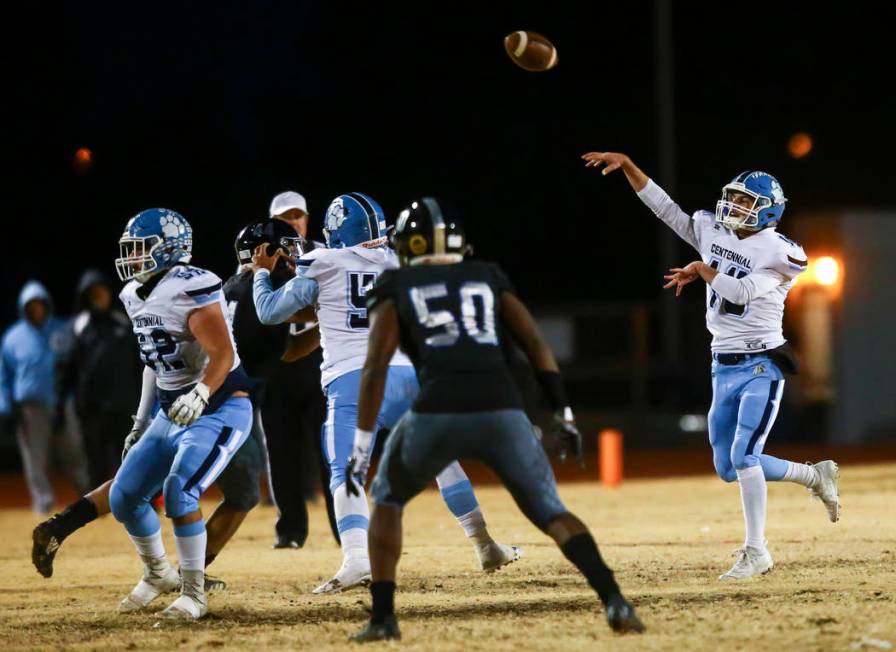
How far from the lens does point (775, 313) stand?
8.42 m

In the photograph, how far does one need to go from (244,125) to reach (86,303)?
56.6 feet

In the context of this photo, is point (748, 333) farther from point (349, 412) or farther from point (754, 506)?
point (349, 412)

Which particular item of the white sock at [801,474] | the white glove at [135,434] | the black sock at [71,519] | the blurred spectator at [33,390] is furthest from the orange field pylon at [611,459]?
the black sock at [71,519]

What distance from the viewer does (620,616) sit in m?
6.26

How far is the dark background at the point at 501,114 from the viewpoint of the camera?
30.2 metres

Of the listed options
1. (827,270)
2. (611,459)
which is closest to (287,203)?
(611,459)

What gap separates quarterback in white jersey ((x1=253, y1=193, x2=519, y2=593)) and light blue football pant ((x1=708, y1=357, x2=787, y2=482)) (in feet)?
4.47

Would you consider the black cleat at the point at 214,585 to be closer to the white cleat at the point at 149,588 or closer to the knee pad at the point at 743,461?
the white cleat at the point at 149,588

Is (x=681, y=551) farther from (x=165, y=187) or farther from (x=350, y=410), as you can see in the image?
(x=165, y=187)

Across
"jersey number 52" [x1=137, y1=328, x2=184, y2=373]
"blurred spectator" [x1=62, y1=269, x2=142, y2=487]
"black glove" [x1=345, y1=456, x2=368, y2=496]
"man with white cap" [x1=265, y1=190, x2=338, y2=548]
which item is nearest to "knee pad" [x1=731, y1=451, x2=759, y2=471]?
"black glove" [x1=345, y1=456, x2=368, y2=496]

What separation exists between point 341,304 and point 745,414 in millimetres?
2366

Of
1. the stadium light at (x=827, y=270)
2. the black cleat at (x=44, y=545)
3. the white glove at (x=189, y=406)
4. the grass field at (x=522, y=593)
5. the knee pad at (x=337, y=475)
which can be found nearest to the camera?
the grass field at (x=522, y=593)

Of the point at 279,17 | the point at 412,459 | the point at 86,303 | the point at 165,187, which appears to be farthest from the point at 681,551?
the point at 279,17

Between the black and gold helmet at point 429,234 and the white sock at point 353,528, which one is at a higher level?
the black and gold helmet at point 429,234
